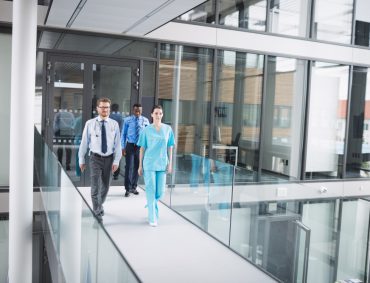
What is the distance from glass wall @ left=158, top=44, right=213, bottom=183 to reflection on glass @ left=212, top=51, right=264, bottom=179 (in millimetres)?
291

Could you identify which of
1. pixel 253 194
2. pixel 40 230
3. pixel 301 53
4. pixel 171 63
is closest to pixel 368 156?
pixel 301 53

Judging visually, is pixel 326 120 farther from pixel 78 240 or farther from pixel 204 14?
pixel 78 240

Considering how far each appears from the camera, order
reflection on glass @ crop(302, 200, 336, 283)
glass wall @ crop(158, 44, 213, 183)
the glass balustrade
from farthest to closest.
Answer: glass wall @ crop(158, 44, 213, 183) → reflection on glass @ crop(302, 200, 336, 283) → the glass balustrade

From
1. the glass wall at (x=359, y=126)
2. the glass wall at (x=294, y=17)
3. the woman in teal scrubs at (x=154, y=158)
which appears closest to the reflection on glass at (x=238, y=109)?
the glass wall at (x=294, y=17)

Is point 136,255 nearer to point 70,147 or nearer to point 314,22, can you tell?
point 70,147

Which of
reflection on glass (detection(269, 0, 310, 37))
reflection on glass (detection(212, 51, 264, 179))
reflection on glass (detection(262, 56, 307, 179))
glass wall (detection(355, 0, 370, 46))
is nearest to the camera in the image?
reflection on glass (detection(212, 51, 264, 179))

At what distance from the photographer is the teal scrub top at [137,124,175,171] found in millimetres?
6461

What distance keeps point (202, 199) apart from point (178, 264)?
8.82 feet

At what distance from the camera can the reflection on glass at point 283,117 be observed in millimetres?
11227

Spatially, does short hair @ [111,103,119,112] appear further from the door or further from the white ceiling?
the white ceiling

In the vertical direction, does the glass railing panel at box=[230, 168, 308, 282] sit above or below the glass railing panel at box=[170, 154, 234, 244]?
below

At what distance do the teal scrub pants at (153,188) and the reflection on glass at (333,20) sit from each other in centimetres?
701

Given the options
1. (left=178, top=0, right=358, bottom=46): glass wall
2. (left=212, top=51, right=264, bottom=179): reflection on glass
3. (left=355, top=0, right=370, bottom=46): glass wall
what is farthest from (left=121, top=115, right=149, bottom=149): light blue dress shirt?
(left=355, top=0, right=370, bottom=46): glass wall

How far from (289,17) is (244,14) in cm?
136
